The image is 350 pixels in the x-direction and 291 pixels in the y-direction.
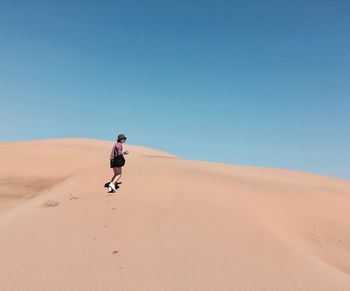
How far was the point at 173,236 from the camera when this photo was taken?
6.89 m

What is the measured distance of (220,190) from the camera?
10.4 metres

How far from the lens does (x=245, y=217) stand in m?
8.41

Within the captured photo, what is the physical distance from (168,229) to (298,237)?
9.70 ft

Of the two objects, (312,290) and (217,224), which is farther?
(217,224)

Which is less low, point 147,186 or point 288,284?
point 147,186

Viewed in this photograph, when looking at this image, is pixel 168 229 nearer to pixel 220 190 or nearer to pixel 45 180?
pixel 220 190

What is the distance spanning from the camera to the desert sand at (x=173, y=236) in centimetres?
512

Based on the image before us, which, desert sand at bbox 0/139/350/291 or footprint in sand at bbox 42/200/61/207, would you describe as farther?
footprint in sand at bbox 42/200/61/207

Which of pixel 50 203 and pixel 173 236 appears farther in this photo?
pixel 50 203

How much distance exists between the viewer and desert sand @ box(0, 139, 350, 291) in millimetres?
5121

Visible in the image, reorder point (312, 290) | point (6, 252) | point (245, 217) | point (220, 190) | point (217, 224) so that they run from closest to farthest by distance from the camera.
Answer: point (312, 290) < point (6, 252) < point (217, 224) < point (245, 217) < point (220, 190)

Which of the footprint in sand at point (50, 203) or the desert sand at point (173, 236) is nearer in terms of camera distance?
the desert sand at point (173, 236)

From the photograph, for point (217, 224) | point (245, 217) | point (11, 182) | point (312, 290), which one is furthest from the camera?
point (11, 182)

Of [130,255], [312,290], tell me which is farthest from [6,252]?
[312,290]
